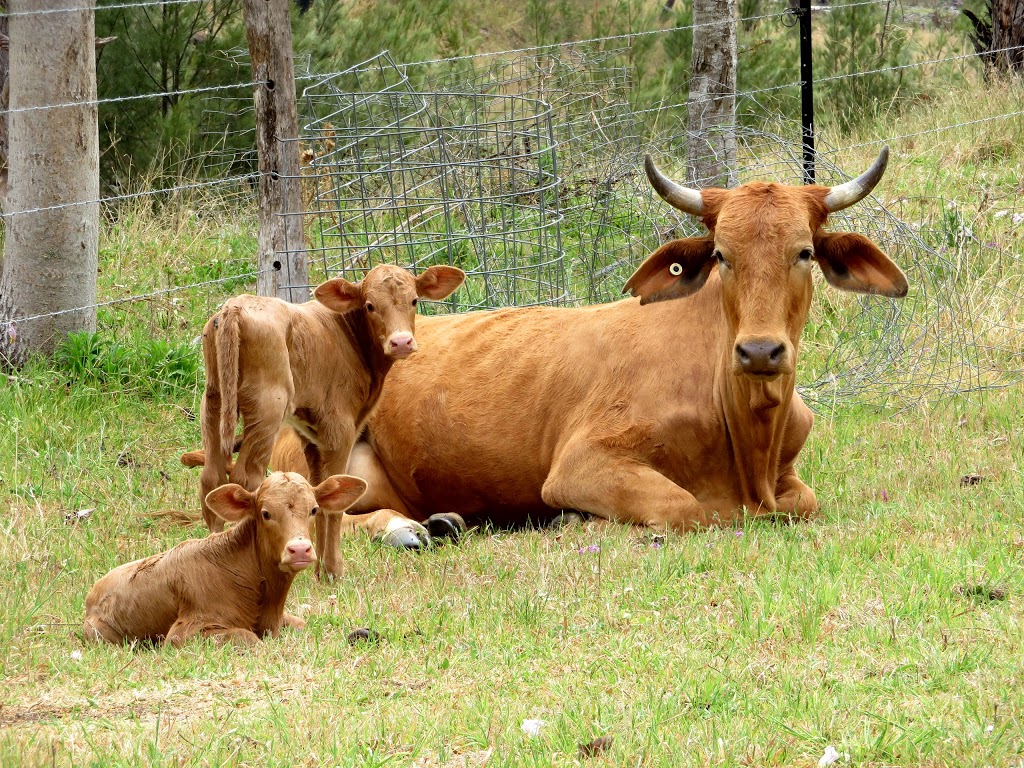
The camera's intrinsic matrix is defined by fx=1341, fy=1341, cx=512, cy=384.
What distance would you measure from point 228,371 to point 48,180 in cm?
406

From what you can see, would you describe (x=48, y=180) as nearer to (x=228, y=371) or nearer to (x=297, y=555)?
(x=228, y=371)

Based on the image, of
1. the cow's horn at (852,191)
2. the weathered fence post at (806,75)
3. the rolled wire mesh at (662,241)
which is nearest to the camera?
the cow's horn at (852,191)

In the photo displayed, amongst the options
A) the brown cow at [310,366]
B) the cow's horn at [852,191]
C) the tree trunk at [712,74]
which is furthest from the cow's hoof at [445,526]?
the tree trunk at [712,74]

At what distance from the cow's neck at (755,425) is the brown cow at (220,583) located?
7.00 ft

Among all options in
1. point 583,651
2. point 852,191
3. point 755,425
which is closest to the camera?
point 583,651

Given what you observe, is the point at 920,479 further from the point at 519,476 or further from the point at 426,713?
the point at 426,713

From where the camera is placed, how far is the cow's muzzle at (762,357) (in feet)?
19.4

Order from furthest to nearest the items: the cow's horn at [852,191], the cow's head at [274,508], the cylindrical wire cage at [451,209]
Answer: the cylindrical wire cage at [451,209] < the cow's horn at [852,191] < the cow's head at [274,508]

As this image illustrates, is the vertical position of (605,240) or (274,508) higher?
(274,508)

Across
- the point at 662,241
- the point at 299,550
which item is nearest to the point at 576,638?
the point at 299,550

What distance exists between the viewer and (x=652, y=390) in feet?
23.0

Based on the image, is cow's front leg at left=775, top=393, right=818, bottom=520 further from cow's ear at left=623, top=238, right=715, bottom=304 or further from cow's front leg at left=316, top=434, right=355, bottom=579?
cow's front leg at left=316, top=434, right=355, bottom=579

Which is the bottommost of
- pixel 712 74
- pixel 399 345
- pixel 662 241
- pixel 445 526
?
pixel 445 526

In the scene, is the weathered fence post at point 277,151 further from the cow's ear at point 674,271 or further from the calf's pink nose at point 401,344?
the calf's pink nose at point 401,344
